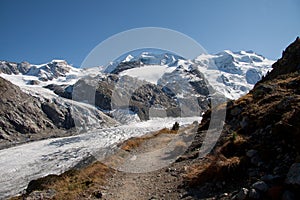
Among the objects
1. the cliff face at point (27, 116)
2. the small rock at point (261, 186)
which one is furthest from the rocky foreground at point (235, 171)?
the cliff face at point (27, 116)

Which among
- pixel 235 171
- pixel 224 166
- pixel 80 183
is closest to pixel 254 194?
pixel 235 171

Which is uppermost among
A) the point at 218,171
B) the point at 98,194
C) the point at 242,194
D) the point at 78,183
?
the point at 218,171

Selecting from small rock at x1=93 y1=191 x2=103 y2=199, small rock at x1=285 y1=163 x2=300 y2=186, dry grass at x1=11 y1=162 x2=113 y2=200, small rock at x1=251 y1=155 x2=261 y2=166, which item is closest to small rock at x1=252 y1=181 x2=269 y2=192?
small rock at x1=285 y1=163 x2=300 y2=186

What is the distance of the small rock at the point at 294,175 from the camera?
23.7 feet

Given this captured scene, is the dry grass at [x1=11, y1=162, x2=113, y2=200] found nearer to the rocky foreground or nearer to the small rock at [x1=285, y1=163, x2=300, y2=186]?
the rocky foreground

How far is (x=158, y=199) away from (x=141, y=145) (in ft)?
48.5

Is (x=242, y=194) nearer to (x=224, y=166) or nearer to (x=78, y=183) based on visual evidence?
(x=224, y=166)

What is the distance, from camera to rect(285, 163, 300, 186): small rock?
284 inches

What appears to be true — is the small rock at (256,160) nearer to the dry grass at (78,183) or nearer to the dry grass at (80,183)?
the dry grass at (78,183)

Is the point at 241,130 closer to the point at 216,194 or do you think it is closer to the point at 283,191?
the point at 216,194

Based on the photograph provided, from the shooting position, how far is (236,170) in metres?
9.75

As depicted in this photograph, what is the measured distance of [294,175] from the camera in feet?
24.4

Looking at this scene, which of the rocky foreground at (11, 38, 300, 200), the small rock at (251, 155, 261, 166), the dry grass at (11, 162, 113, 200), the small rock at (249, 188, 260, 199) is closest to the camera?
the small rock at (249, 188, 260, 199)

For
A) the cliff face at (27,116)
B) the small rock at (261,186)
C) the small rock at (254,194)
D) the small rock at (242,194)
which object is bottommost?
the cliff face at (27,116)
